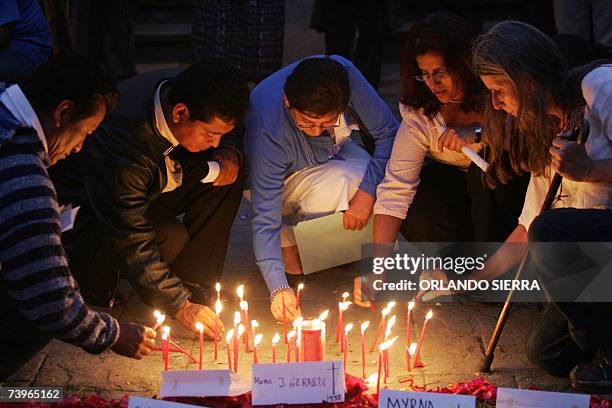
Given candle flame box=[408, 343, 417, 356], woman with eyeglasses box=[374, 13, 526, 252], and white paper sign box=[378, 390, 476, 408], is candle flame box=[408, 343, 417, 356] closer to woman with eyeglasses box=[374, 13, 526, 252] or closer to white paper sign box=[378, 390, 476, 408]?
white paper sign box=[378, 390, 476, 408]

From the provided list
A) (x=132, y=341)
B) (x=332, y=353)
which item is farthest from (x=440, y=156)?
(x=132, y=341)

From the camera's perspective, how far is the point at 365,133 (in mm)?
4898

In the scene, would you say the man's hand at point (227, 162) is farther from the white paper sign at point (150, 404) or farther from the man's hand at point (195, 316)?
the white paper sign at point (150, 404)

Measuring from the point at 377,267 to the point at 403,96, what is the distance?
2.53 feet

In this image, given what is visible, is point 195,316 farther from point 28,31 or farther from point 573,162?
point 28,31

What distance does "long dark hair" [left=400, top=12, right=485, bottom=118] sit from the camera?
427 cm

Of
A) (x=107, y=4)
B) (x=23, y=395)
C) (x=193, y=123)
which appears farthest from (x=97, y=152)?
(x=107, y=4)

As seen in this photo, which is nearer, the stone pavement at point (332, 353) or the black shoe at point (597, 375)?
the black shoe at point (597, 375)

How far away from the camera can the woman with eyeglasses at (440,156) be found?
4.31 m

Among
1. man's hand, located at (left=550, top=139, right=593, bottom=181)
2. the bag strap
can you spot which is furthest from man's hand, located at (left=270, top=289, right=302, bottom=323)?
man's hand, located at (left=550, top=139, right=593, bottom=181)

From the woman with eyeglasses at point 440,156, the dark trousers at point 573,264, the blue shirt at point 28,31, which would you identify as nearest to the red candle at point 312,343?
the dark trousers at point 573,264

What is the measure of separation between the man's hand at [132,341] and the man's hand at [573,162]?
1510 millimetres

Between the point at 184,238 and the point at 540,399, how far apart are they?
1794mm

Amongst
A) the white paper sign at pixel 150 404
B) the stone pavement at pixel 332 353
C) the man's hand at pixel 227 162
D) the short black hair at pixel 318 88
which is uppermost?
the short black hair at pixel 318 88
